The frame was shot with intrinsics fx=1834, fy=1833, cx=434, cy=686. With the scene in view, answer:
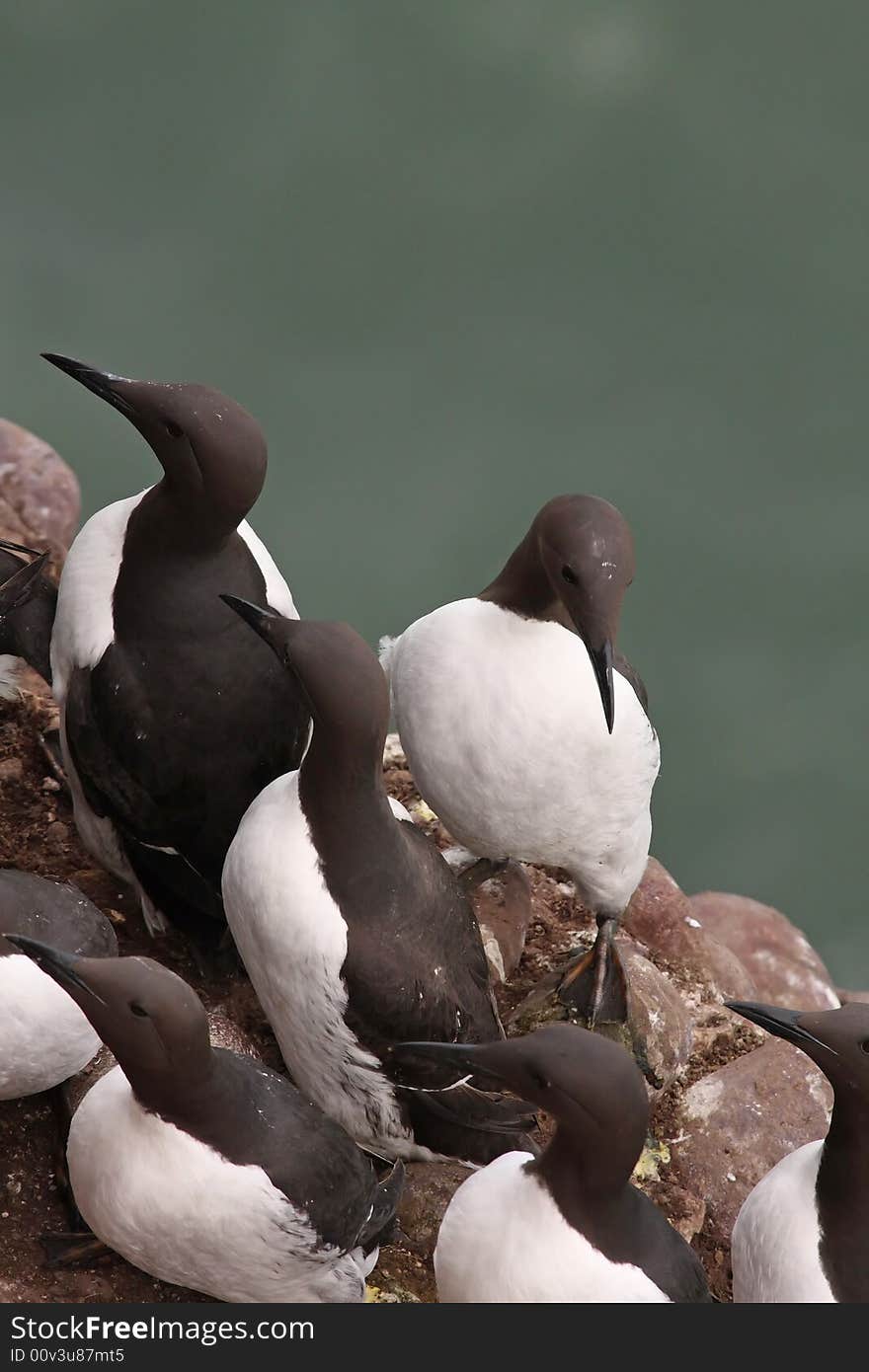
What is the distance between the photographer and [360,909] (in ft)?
15.1

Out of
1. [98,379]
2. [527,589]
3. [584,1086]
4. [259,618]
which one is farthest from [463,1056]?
[98,379]

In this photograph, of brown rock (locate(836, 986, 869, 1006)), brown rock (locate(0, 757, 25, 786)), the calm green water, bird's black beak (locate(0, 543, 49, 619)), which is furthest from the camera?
the calm green water

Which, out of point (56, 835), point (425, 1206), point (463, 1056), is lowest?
point (425, 1206)

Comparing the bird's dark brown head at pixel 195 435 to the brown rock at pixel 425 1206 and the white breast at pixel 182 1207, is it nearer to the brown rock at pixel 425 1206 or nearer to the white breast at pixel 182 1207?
the white breast at pixel 182 1207

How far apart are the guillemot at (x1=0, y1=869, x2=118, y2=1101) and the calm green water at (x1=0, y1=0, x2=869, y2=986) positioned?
15.5 ft

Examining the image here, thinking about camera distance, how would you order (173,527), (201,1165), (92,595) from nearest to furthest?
(201,1165) → (173,527) → (92,595)

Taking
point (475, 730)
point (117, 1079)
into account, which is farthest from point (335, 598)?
point (117, 1079)

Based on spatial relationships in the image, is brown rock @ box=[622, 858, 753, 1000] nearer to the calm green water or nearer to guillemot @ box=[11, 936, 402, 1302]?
guillemot @ box=[11, 936, 402, 1302]

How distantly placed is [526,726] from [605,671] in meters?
0.48

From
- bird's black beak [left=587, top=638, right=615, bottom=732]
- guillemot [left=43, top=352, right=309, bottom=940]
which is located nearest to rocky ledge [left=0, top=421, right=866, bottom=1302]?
guillemot [left=43, top=352, right=309, bottom=940]

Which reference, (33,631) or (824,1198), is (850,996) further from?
(33,631)

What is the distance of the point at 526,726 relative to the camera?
5023 mm

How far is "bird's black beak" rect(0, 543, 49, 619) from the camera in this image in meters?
5.25

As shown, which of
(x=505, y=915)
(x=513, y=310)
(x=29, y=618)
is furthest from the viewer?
(x=513, y=310)
